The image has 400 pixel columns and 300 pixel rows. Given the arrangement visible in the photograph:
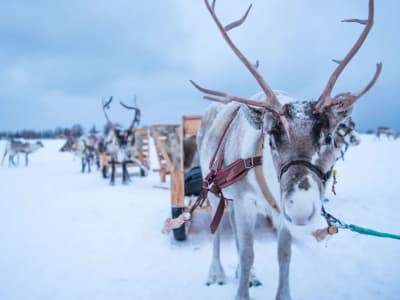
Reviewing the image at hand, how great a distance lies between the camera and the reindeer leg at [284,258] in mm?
2133

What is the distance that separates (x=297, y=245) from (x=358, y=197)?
318 centimetres

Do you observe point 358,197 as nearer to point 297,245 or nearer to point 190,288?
point 297,245

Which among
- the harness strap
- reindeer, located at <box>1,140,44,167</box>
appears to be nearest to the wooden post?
the harness strap

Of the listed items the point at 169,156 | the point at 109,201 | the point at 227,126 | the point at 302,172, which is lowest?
the point at 109,201

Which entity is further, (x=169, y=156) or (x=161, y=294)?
(x=169, y=156)

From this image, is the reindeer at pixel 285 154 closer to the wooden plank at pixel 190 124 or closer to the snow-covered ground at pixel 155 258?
the snow-covered ground at pixel 155 258

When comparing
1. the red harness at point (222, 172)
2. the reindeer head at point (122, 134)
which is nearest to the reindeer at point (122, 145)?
the reindeer head at point (122, 134)

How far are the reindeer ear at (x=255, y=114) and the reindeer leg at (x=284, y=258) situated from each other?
0.92 metres

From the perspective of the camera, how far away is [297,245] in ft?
11.7

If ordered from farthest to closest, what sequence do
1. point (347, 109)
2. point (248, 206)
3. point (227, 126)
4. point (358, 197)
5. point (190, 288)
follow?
point (358, 197)
point (190, 288)
point (227, 126)
point (248, 206)
point (347, 109)

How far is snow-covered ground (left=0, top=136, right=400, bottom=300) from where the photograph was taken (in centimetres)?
262

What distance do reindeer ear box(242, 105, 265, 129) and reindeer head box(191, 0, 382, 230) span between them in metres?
0.10

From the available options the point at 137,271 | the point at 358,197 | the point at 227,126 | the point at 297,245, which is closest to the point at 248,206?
the point at 227,126

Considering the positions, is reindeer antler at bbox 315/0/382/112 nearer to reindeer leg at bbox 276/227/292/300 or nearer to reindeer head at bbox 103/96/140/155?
reindeer leg at bbox 276/227/292/300
